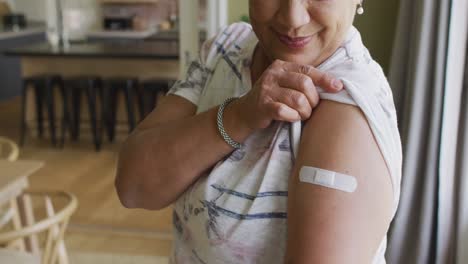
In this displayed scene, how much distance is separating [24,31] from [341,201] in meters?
7.33

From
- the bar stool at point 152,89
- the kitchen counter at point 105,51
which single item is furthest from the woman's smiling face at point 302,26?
the bar stool at point 152,89

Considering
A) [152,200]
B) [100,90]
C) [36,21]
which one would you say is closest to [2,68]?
[36,21]

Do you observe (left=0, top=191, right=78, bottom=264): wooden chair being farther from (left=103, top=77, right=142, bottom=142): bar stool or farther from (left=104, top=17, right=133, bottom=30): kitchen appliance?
(left=104, top=17, right=133, bottom=30): kitchen appliance

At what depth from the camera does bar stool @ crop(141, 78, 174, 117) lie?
16.7ft

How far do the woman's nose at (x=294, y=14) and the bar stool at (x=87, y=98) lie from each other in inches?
183

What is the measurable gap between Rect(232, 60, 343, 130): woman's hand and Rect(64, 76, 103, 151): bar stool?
Answer: 4.62m

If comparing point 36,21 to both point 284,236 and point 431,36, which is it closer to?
point 431,36

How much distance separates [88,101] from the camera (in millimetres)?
5289

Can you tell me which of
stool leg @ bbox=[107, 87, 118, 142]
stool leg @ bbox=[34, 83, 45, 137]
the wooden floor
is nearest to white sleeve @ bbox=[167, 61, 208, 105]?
the wooden floor

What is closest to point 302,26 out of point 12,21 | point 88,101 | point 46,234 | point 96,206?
point 46,234

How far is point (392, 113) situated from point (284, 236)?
0.22 meters

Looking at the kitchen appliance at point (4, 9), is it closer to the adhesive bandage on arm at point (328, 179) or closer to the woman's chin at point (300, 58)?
the woman's chin at point (300, 58)

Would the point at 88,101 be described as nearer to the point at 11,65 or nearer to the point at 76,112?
the point at 76,112

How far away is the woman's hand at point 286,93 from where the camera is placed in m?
0.69
